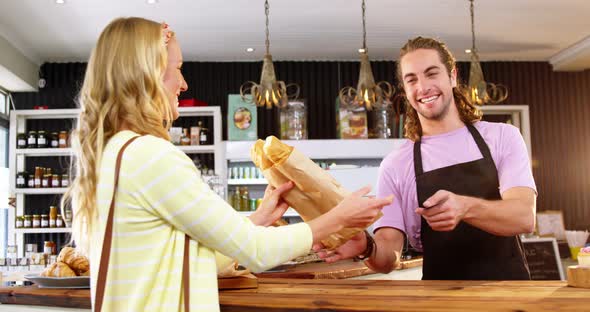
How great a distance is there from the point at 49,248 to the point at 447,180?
17.7ft

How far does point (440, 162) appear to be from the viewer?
7.10 feet

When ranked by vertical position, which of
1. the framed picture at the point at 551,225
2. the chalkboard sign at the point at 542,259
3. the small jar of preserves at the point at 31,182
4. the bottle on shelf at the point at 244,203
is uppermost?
the small jar of preserves at the point at 31,182

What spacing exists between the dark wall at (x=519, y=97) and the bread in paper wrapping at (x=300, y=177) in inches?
215

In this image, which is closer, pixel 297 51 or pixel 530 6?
pixel 530 6

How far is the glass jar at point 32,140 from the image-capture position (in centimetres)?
681

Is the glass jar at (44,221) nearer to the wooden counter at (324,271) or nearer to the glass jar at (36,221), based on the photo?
the glass jar at (36,221)

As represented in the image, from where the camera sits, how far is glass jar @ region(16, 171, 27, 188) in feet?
22.2

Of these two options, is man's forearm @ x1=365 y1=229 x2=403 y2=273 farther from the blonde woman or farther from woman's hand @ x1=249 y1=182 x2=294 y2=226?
the blonde woman

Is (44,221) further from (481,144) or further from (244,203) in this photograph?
(481,144)

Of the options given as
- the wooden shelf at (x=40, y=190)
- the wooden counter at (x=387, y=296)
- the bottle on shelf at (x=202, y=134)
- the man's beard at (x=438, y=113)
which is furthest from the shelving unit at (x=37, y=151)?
the wooden counter at (x=387, y=296)

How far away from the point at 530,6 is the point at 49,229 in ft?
17.7

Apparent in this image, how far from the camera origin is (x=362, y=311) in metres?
1.35

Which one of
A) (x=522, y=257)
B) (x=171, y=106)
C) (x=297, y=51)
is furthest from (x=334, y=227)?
(x=297, y=51)

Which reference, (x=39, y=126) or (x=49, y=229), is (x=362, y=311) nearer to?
(x=49, y=229)
